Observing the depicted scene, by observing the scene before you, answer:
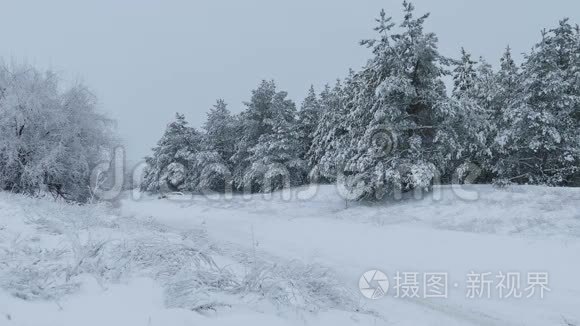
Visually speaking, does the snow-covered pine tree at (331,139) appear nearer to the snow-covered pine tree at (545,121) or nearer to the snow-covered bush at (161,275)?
the snow-covered pine tree at (545,121)

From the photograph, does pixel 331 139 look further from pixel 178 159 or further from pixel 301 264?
pixel 301 264

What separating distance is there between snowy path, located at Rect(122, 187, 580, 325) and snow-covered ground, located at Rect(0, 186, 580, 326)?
0.04 metres

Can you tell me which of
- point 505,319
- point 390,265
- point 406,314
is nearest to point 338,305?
point 406,314

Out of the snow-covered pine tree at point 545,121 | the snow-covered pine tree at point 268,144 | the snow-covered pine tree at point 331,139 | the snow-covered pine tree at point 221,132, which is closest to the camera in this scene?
the snow-covered pine tree at point 545,121

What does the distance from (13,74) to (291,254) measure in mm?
18379

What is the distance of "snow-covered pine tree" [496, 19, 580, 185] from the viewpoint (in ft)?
69.6

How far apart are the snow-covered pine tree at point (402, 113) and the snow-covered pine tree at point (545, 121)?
16.1 ft

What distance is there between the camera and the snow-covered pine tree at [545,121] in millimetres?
21203

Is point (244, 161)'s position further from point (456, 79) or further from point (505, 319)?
point (505, 319)

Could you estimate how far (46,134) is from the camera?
2070 cm

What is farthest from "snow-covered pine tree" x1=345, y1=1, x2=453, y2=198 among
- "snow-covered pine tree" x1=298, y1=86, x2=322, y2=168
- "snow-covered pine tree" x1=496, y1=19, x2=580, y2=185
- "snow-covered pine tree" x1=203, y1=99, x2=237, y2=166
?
"snow-covered pine tree" x1=203, y1=99, x2=237, y2=166

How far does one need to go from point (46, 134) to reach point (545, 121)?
25.1m

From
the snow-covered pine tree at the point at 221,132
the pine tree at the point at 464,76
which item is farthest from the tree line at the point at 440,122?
the snow-covered pine tree at the point at 221,132

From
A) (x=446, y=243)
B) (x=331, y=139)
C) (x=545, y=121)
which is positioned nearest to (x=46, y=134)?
(x=331, y=139)
